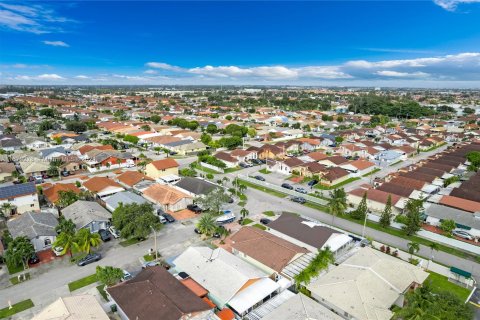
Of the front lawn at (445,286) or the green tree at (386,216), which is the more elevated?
the green tree at (386,216)

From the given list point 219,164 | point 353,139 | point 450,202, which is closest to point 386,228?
point 450,202

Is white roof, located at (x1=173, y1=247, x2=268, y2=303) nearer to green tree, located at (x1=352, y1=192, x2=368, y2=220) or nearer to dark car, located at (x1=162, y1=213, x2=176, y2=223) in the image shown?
dark car, located at (x1=162, y1=213, x2=176, y2=223)

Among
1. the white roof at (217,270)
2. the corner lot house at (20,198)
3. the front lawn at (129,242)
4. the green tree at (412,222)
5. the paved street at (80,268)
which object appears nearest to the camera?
the white roof at (217,270)

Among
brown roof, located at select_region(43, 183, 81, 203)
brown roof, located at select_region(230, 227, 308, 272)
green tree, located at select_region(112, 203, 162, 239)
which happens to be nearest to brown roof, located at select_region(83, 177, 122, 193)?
brown roof, located at select_region(43, 183, 81, 203)

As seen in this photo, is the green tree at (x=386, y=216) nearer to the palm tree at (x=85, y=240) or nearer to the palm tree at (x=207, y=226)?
the palm tree at (x=207, y=226)

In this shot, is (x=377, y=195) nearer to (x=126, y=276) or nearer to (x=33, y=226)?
(x=126, y=276)

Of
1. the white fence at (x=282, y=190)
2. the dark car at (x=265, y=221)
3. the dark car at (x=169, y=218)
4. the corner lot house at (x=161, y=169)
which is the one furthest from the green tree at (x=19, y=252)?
the white fence at (x=282, y=190)
